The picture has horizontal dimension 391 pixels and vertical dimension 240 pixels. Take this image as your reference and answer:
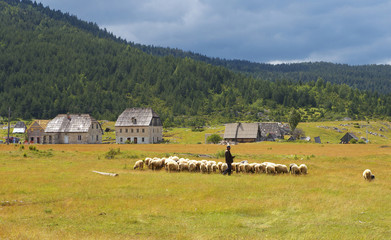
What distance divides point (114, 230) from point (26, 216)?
15.1 ft

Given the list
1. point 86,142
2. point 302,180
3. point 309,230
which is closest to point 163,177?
point 302,180

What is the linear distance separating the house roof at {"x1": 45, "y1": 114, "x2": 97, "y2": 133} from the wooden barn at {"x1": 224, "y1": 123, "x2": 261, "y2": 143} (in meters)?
Result: 42.1

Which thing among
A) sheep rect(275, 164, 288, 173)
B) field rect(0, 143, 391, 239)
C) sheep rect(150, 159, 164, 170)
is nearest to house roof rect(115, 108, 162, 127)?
sheep rect(150, 159, 164, 170)

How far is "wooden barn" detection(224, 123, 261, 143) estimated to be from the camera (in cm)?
11600

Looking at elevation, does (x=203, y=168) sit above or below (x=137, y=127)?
below

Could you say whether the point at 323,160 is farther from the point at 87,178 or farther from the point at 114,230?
the point at 114,230

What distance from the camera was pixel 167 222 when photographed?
15492 millimetres

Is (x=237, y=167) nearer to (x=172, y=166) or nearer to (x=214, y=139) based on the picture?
(x=172, y=166)

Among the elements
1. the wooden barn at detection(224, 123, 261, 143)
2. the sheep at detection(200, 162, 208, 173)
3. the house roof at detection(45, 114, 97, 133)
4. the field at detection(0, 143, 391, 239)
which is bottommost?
the field at detection(0, 143, 391, 239)

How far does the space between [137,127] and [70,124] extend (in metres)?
18.6

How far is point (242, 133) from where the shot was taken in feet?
385

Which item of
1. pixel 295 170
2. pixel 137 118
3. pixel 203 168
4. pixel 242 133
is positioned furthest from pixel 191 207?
pixel 242 133

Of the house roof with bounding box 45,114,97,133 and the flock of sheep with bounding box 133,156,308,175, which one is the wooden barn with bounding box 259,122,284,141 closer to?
the house roof with bounding box 45,114,97,133

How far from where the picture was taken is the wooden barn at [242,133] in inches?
4567
